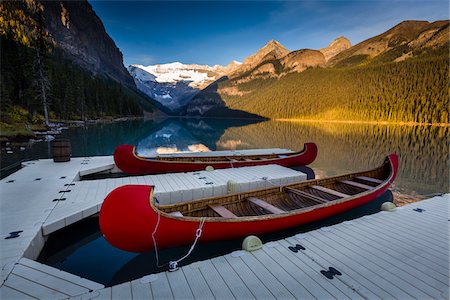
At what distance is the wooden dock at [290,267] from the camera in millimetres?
4367

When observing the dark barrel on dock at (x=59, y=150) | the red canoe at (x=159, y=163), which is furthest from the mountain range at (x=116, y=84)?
the red canoe at (x=159, y=163)

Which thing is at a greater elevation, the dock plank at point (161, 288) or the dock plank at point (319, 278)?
the dock plank at point (161, 288)

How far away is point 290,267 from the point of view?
5.17 meters

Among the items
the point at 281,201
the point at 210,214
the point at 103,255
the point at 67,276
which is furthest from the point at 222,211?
the point at 67,276

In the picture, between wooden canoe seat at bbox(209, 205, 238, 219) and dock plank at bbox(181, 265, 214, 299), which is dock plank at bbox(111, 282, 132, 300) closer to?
dock plank at bbox(181, 265, 214, 299)

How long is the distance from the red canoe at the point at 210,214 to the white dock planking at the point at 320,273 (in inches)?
52.9

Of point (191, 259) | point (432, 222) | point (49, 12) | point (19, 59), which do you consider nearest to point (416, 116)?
point (432, 222)

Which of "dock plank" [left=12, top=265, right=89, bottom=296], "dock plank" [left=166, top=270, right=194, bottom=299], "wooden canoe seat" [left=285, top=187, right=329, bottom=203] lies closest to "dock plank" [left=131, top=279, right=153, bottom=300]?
"dock plank" [left=166, top=270, right=194, bottom=299]

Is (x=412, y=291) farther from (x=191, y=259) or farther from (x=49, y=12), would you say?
(x=49, y=12)

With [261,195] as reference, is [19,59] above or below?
above

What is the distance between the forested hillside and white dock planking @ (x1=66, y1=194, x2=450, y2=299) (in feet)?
353

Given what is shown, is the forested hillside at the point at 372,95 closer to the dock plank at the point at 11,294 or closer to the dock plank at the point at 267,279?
the dock plank at the point at 267,279

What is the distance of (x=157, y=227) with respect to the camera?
20.1 feet

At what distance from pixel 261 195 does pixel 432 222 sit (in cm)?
590
